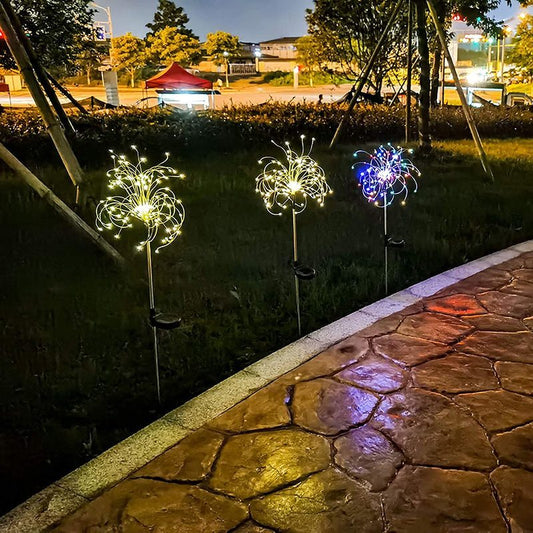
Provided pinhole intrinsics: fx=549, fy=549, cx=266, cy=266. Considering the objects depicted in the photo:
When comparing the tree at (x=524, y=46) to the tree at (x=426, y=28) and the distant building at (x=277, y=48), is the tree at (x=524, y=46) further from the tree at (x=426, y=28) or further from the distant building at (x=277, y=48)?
the distant building at (x=277, y=48)

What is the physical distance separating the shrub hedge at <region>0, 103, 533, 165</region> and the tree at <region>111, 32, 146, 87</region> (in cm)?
4647

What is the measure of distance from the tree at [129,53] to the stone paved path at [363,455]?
57.5 meters

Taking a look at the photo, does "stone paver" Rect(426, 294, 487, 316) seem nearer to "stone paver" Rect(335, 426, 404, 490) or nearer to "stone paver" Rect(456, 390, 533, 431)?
"stone paver" Rect(456, 390, 533, 431)

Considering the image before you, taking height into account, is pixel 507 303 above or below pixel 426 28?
below

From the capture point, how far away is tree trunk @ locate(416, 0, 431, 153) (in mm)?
11469

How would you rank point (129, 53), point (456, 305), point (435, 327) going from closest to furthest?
point (435, 327), point (456, 305), point (129, 53)

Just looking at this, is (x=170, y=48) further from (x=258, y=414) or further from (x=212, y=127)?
(x=258, y=414)

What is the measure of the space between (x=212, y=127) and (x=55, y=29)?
620cm

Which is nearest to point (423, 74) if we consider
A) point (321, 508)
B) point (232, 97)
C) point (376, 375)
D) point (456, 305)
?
point (456, 305)

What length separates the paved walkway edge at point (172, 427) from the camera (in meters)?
3.17

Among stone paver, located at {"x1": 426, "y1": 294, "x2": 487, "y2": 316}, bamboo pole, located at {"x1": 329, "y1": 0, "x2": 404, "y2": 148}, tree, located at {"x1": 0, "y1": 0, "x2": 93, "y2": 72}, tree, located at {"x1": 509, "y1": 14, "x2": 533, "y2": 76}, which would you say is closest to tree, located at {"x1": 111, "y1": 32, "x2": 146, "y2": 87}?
tree, located at {"x1": 509, "y1": 14, "x2": 533, "y2": 76}

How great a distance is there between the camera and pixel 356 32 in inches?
746

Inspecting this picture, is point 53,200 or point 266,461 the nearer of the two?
point 266,461

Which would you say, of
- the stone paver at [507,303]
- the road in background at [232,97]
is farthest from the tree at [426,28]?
the road in background at [232,97]
